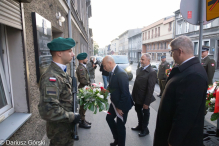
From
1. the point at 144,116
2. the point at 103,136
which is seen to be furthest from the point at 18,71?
the point at 144,116

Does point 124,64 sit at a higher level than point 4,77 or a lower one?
lower

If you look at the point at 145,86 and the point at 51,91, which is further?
the point at 145,86

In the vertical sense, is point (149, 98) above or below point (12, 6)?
below

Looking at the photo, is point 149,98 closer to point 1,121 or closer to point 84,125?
point 84,125

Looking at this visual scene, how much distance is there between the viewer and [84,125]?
164 inches

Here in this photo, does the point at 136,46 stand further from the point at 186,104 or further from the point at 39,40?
the point at 186,104

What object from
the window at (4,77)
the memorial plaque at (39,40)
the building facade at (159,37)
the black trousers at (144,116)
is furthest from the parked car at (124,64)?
the building facade at (159,37)

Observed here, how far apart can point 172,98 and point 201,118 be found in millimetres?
371

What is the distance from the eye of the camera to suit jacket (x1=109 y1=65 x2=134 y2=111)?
279 cm

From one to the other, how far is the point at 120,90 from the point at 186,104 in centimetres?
136

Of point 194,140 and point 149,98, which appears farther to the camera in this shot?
point 149,98

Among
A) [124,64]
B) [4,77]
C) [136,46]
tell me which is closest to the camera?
A: [4,77]

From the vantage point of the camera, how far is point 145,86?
356cm

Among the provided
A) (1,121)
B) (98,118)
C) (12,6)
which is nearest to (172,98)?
(1,121)
